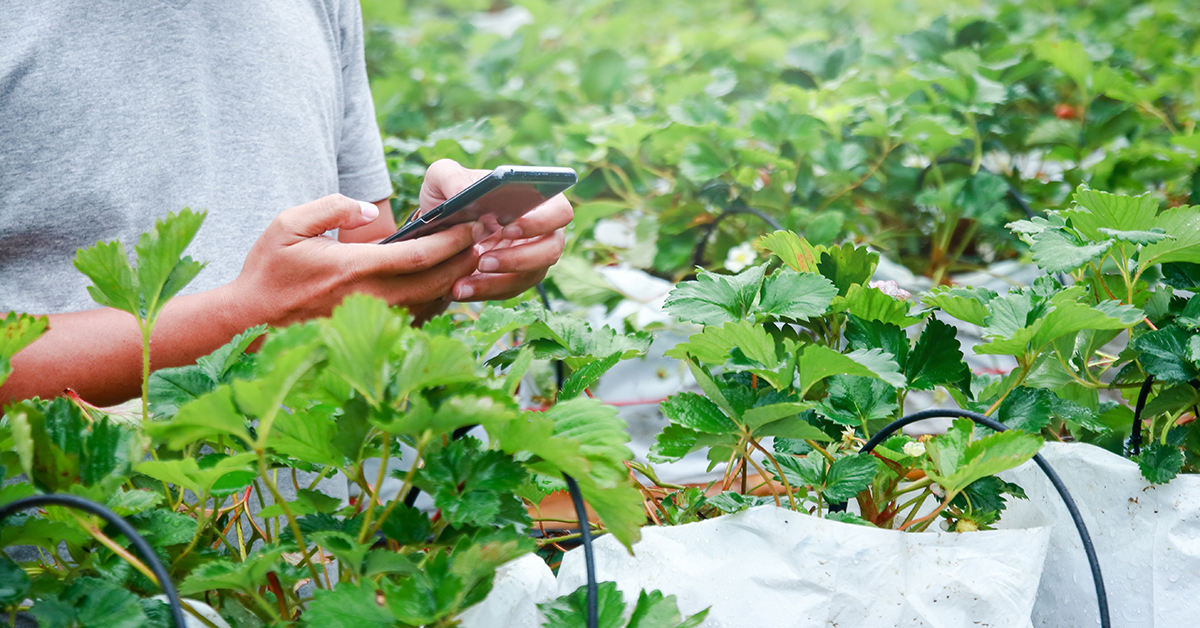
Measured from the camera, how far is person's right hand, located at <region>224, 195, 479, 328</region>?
0.57m

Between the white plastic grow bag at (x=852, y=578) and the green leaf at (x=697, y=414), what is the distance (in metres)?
0.05

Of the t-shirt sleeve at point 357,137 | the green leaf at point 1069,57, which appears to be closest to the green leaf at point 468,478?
the t-shirt sleeve at point 357,137

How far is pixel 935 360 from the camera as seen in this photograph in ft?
1.58

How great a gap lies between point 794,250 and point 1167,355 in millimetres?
229

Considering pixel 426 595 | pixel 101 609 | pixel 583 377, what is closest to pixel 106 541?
pixel 101 609

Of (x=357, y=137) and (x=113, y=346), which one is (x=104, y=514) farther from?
(x=357, y=137)

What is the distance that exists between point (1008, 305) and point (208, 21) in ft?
2.30

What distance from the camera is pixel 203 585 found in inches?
13.6

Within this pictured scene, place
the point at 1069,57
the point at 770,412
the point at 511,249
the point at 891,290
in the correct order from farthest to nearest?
the point at 1069,57 → the point at 511,249 → the point at 891,290 → the point at 770,412

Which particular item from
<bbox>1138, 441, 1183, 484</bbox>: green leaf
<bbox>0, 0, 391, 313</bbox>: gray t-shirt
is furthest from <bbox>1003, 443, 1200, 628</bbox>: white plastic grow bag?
<bbox>0, 0, 391, 313</bbox>: gray t-shirt

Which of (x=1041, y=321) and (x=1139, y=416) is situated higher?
(x=1041, y=321)

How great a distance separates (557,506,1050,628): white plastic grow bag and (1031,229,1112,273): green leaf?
0.54ft

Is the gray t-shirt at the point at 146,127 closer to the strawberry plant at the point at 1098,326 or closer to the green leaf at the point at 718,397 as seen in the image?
the green leaf at the point at 718,397

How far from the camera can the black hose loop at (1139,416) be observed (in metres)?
0.50
